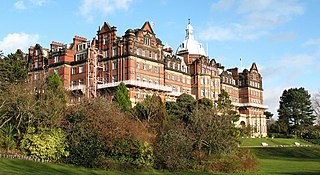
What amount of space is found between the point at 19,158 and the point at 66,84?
44.7 meters

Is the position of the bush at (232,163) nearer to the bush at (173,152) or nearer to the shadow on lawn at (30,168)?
the bush at (173,152)

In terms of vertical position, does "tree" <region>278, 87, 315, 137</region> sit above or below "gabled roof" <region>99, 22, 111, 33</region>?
below

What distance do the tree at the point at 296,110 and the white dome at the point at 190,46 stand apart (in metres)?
34.6

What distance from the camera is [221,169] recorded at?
33.5 metres

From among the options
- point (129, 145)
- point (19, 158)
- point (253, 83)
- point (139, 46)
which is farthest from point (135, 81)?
point (253, 83)

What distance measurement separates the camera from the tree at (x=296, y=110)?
109062 mm

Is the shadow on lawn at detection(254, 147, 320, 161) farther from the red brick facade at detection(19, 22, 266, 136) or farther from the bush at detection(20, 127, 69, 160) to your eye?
the bush at detection(20, 127, 69, 160)

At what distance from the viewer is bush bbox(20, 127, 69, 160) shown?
3028 cm

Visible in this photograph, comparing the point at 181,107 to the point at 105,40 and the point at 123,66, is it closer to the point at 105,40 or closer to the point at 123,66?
the point at 123,66

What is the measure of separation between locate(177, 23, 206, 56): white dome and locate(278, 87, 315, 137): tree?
1363 inches

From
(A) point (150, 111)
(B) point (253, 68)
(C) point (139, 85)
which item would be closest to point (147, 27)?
(C) point (139, 85)

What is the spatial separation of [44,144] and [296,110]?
3778 inches

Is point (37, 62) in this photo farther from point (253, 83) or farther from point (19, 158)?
point (253, 83)

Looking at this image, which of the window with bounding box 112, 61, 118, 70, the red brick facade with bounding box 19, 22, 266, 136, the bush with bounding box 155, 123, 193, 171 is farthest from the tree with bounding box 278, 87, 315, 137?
the bush with bounding box 155, 123, 193, 171
